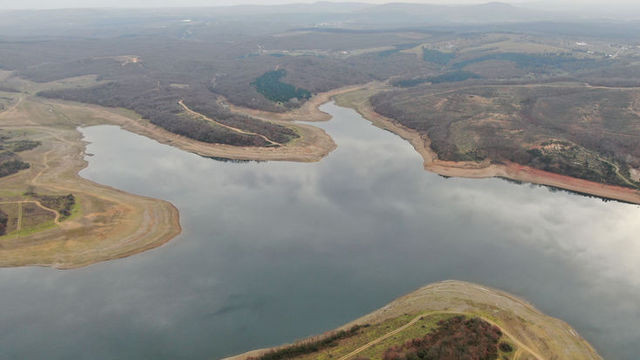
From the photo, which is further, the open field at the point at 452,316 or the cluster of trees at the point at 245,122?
the cluster of trees at the point at 245,122

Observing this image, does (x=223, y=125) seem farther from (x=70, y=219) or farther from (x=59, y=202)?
(x=70, y=219)

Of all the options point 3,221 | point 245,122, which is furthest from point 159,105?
point 3,221

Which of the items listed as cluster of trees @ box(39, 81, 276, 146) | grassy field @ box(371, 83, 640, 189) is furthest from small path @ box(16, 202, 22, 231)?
grassy field @ box(371, 83, 640, 189)

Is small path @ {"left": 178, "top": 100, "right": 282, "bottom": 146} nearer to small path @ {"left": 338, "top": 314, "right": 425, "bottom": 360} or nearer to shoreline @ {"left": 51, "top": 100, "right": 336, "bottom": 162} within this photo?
shoreline @ {"left": 51, "top": 100, "right": 336, "bottom": 162}

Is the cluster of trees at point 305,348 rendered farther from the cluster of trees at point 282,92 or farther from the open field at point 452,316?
the cluster of trees at point 282,92

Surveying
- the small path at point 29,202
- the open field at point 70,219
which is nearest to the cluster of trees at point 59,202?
the open field at point 70,219

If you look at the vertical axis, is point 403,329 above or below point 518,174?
below
